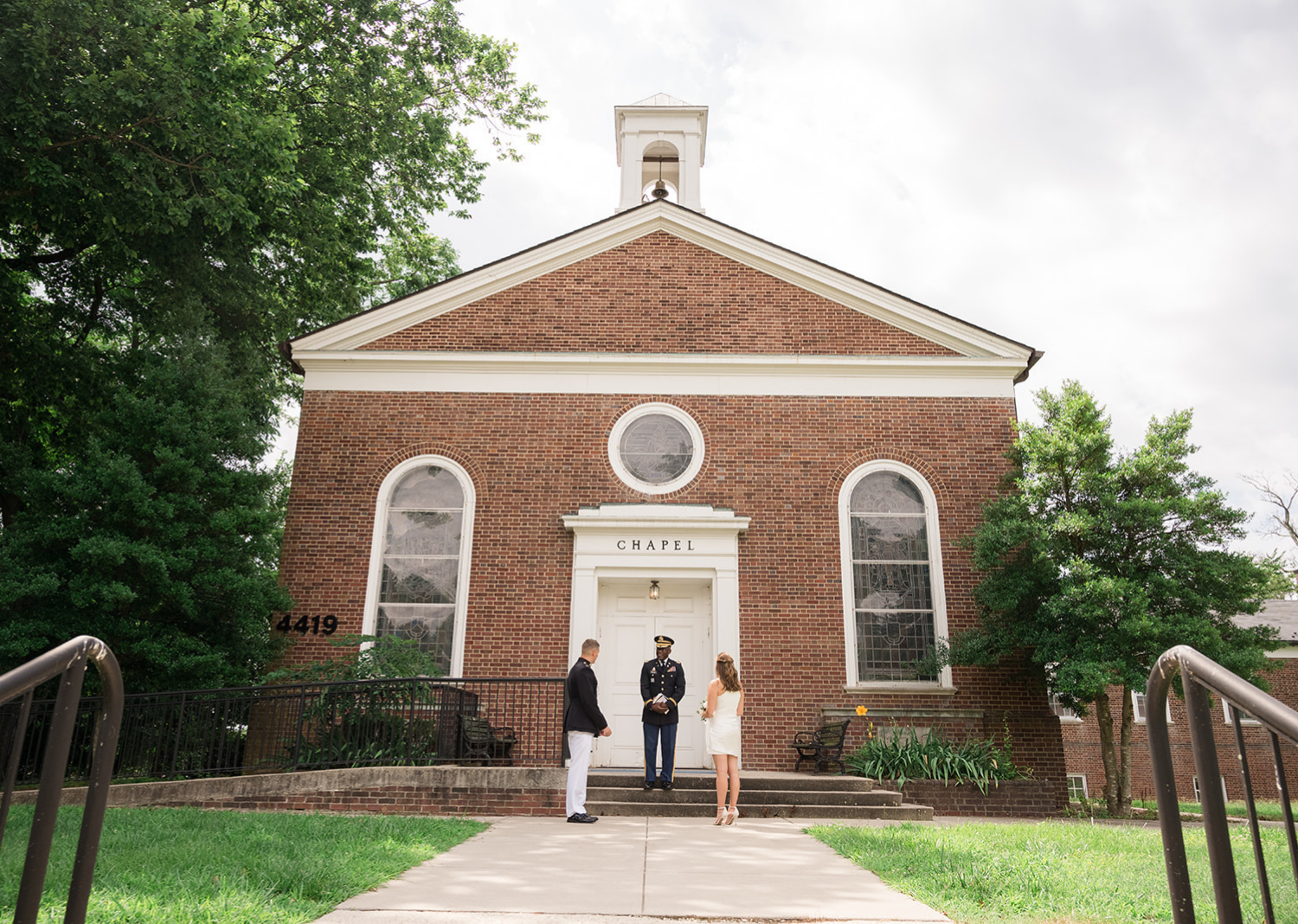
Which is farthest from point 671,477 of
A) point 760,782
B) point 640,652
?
point 760,782

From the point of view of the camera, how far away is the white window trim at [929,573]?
41.3ft

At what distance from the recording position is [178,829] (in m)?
6.99

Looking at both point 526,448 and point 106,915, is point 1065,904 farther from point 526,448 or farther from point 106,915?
point 526,448

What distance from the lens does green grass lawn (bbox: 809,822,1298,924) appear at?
12.6 feet

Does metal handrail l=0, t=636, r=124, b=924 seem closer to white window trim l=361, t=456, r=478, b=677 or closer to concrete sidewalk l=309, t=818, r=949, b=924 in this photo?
concrete sidewalk l=309, t=818, r=949, b=924

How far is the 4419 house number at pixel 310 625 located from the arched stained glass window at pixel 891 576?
24.7 feet

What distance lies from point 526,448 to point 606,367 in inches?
71.6

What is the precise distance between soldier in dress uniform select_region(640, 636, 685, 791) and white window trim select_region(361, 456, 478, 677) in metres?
3.60

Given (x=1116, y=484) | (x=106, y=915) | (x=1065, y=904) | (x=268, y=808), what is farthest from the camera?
(x=1116, y=484)

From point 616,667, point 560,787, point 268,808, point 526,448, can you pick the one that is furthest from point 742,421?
point 268,808

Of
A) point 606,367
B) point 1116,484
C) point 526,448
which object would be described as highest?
point 606,367

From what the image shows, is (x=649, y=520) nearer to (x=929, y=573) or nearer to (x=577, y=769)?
(x=929, y=573)

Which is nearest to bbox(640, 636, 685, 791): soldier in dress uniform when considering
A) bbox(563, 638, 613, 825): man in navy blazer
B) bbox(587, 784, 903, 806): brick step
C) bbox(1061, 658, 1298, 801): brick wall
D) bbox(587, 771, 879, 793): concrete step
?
bbox(587, 784, 903, 806): brick step

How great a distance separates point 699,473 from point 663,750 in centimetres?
472
